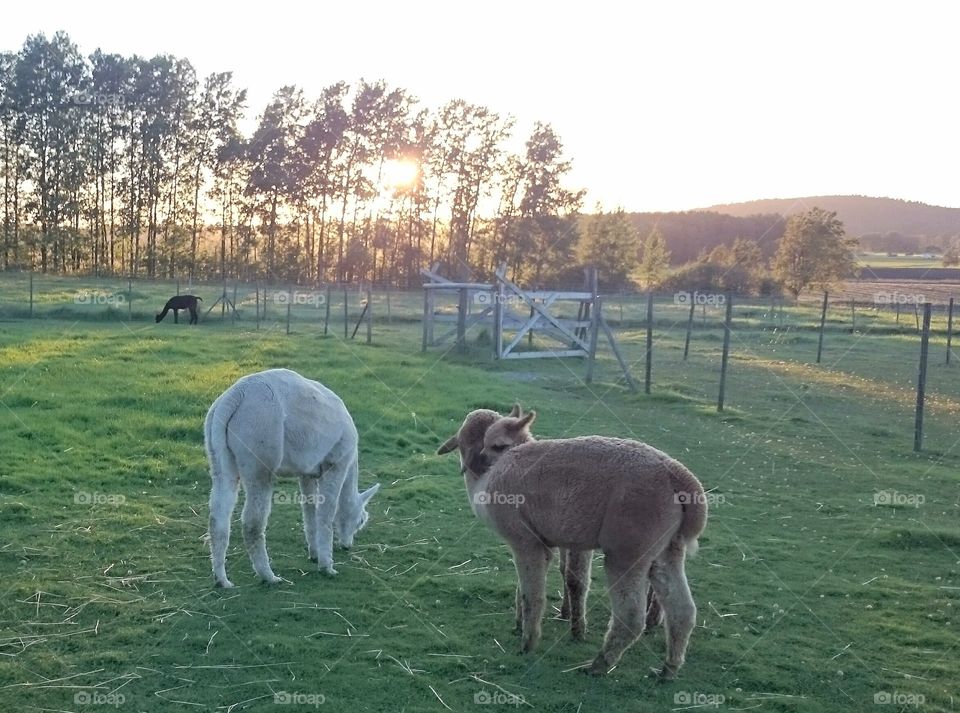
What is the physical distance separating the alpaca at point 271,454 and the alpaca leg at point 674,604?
10.6 feet

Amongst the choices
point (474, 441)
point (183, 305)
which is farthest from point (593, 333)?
point (183, 305)

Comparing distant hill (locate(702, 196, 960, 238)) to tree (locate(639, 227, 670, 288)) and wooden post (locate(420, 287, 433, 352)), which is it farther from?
wooden post (locate(420, 287, 433, 352))

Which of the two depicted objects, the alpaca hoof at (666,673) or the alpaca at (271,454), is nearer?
the alpaca hoof at (666,673)

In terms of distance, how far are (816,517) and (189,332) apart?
2089 cm

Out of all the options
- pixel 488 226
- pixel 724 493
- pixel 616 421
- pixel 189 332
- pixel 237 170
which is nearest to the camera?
pixel 724 493

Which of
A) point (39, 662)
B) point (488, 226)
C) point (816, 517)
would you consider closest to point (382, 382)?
point (816, 517)

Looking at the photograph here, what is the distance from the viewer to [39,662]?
17.4ft

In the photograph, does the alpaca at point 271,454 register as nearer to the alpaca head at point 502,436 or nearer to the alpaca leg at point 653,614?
the alpaca head at point 502,436

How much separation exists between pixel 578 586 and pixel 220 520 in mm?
3115

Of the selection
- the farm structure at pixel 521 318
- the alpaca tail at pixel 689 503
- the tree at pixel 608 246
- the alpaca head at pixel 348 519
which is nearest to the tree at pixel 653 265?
the tree at pixel 608 246

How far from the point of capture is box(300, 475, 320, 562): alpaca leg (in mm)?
7465

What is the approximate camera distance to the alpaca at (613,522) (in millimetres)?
5344

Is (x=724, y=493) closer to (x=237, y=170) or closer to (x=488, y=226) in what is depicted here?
(x=237, y=170)

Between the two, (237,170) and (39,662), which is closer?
(39,662)
